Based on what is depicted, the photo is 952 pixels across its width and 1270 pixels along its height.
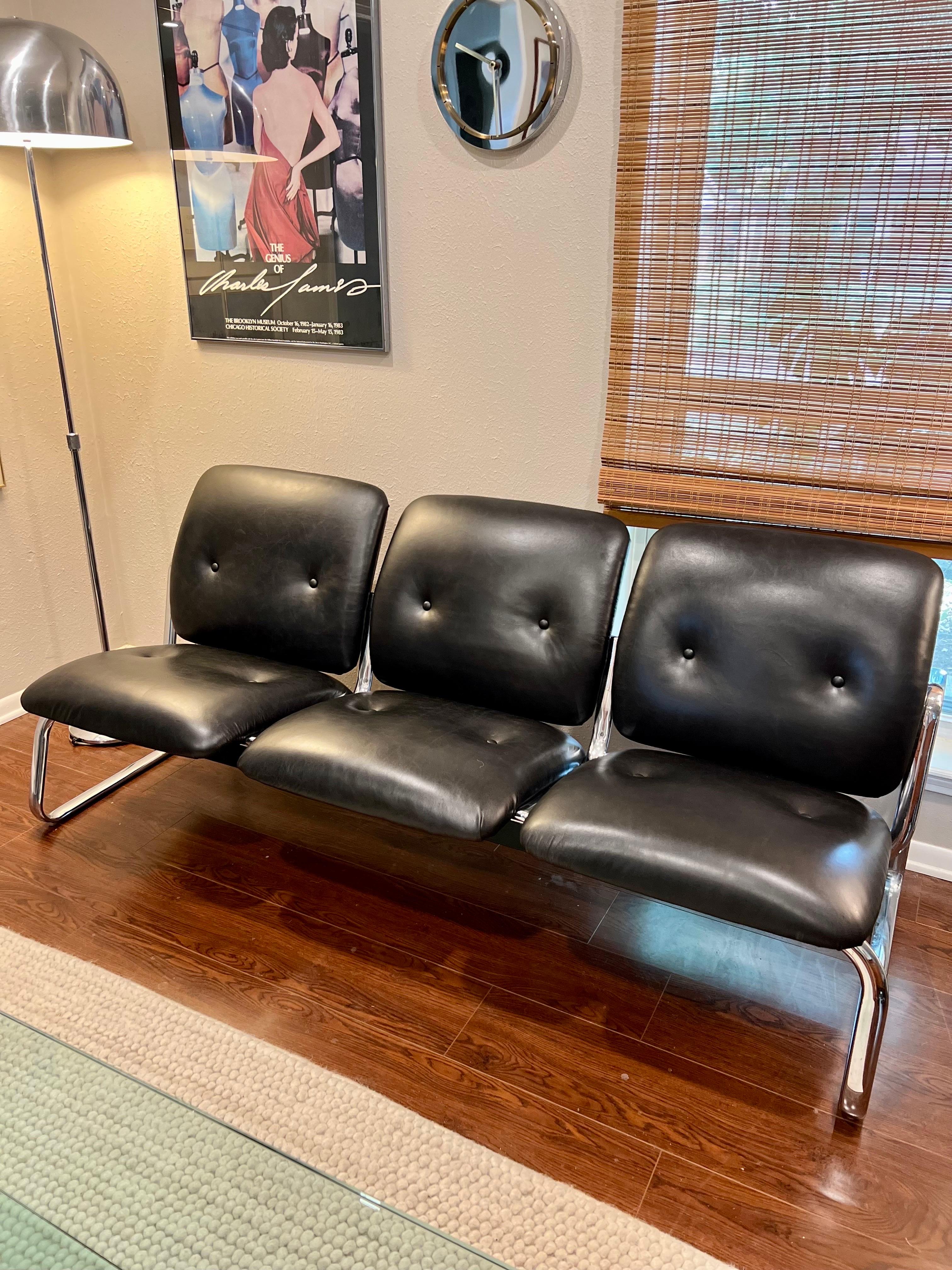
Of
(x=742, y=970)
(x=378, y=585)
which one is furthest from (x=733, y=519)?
(x=742, y=970)

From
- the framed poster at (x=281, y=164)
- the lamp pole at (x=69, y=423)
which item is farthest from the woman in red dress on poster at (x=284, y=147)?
the lamp pole at (x=69, y=423)

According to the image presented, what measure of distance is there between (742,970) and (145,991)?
115 cm

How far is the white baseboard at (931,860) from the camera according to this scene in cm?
217

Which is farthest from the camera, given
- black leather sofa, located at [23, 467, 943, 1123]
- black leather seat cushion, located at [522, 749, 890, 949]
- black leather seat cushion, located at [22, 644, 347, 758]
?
black leather seat cushion, located at [22, 644, 347, 758]

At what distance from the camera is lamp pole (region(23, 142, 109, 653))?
2344mm

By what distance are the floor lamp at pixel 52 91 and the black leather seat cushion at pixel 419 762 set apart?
1.41m

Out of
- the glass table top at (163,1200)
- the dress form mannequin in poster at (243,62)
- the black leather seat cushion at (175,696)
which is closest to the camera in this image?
the glass table top at (163,1200)

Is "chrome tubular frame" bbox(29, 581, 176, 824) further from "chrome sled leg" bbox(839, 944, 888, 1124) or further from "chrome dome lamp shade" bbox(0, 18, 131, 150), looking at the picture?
"chrome sled leg" bbox(839, 944, 888, 1124)

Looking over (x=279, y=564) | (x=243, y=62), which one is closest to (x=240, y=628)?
(x=279, y=564)

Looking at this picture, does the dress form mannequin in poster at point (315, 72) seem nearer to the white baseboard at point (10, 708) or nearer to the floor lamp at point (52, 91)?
the floor lamp at point (52, 91)

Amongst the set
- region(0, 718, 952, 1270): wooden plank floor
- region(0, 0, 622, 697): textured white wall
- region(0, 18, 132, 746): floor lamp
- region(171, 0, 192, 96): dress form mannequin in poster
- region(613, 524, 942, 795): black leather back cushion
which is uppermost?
region(171, 0, 192, 96): dress form mannequin in poster

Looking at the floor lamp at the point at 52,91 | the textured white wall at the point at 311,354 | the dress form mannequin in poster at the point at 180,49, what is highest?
the dress form mannequin in poster at the point at 180,49

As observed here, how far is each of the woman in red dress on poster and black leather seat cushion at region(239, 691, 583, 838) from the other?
49.0 inches

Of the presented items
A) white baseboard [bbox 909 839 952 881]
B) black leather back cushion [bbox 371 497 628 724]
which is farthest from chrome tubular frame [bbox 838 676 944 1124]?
black leather back cushion [bbox 371 497 628 724]
